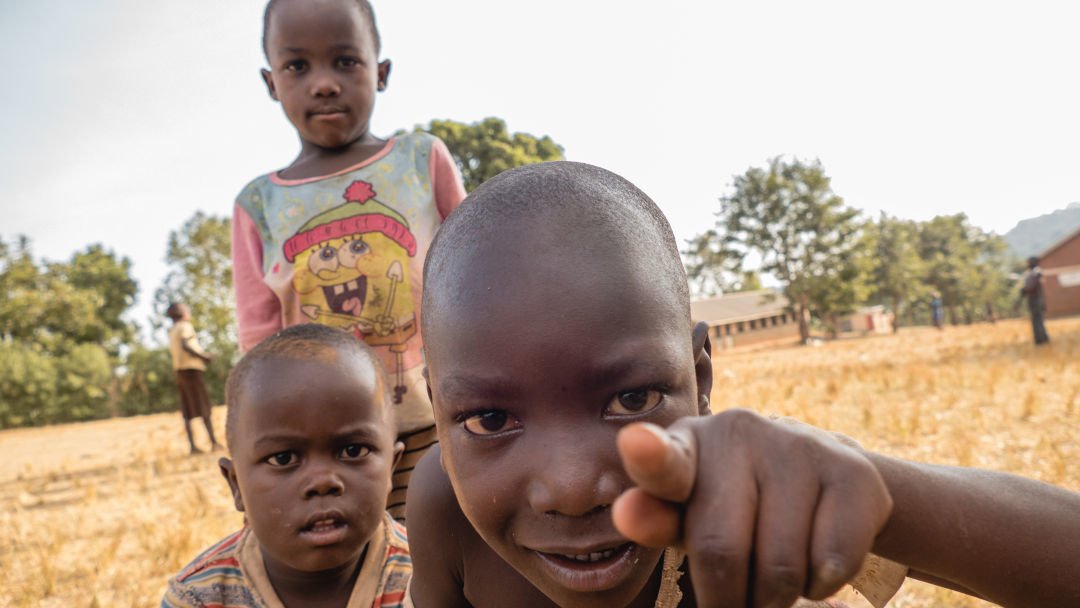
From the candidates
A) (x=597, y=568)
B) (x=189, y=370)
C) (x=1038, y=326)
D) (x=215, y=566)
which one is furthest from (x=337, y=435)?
(x=1038, y=326)

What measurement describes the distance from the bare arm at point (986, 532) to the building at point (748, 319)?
50271 mm

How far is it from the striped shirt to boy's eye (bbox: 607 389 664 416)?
1455 millimetres

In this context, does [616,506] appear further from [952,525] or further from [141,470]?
[141,470]

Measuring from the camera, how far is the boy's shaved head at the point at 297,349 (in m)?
2.25

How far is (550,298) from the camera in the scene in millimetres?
1066

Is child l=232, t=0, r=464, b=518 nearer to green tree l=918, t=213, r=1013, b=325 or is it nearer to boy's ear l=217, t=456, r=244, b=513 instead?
boy's ear l=217, t=456, r=244, b=513

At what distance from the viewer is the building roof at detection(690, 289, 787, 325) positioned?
5269cm

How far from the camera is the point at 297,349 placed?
2.25 metres

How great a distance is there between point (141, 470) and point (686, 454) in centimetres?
1032

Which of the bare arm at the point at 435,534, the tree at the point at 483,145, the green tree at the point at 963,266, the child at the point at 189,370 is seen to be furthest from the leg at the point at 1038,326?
the green tree at the point at 963,266

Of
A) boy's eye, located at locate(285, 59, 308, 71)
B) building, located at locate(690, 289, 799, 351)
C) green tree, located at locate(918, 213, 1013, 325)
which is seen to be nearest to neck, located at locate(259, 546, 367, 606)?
boy's eye, located at locate(285, 59, 308, 71)

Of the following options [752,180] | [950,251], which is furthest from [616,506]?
[950,251]

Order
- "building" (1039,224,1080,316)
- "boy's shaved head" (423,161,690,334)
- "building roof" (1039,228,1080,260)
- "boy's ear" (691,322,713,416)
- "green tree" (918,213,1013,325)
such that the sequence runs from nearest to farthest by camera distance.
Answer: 1. "boy's shaved head" (423,161,690,334)
2. "boy's ear" (691,322,713,416)
3. "building" (1039,224,1080,316)
4. "building roof" (1039,228,1080,260)
5. "green tree" (918,213,1013,325)

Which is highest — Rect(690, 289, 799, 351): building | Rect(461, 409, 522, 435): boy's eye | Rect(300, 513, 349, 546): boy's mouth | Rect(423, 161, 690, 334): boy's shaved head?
Rect(423, 161, 690, 334): boy's shaved head
